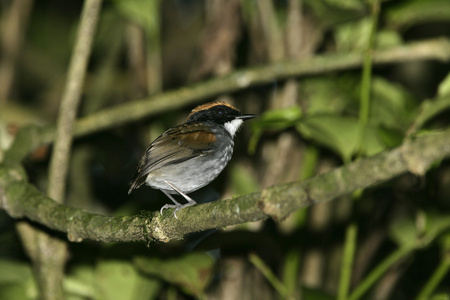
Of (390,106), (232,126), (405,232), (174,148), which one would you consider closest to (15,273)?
(174,148)

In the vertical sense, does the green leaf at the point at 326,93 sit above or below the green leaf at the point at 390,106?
above

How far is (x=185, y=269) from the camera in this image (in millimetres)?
3307

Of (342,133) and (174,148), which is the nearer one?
(342,133)

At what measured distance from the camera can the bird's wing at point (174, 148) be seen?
3.21m

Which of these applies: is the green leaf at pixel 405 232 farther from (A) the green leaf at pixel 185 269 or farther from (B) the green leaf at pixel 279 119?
(A) the green leaf at pixel 185 269

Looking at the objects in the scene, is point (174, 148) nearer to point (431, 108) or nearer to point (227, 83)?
point (227, 83)

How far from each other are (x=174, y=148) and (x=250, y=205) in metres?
1.51

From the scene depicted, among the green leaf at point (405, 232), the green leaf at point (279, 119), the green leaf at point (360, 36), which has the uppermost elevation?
the green leaf at point (360, 36)

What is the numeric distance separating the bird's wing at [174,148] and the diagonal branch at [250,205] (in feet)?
1.86

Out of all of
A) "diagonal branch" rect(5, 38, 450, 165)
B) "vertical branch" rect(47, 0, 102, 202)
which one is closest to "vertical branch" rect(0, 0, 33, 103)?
"diagonal branch" rect(5, 38, 450, 165)

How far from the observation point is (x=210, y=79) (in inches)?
160

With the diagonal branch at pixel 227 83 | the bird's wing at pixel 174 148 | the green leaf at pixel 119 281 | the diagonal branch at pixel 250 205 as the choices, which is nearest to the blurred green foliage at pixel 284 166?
the green leaf at pixel 119 281

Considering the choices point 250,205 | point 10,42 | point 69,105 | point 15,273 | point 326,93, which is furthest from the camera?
point 10,42

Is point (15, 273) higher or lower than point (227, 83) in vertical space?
lower
